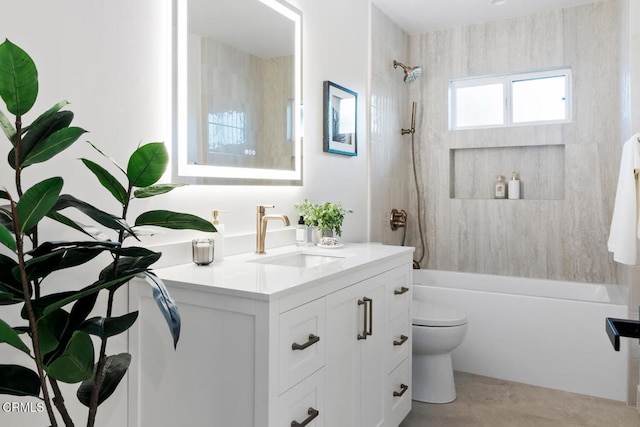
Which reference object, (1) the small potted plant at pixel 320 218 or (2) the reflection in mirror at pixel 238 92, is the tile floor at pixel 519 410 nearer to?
(1) the small potted plant at pixel 320 218

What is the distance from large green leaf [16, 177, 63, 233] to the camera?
76cm

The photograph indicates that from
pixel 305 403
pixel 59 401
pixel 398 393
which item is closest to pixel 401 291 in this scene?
Answer: pixel 398 393

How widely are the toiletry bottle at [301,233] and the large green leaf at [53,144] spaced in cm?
151

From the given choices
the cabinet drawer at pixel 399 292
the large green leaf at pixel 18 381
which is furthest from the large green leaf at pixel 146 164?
the cabinet drawer at pixel 399 292

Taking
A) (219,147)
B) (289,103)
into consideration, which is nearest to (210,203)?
(219,147)

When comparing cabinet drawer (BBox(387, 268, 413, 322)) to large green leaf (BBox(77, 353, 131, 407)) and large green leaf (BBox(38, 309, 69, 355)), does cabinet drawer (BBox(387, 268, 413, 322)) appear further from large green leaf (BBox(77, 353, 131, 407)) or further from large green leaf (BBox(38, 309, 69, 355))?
large green leaf (BBox(38, 309, 69, 355))

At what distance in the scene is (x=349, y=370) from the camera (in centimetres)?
168

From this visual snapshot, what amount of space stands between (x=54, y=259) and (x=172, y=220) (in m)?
0.24

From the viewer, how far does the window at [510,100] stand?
3.48m

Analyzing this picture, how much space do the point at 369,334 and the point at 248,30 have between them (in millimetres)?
1365

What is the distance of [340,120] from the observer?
273cm

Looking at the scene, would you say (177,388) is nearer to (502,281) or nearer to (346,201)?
(346,201)

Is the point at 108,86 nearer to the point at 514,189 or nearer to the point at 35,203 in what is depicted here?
the point at 35,203

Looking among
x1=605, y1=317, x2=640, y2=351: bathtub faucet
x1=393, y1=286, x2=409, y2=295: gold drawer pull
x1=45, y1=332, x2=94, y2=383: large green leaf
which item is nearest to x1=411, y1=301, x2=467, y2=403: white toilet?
x1=393, y1=286, x2=409, y2=295: gold drawer pull
